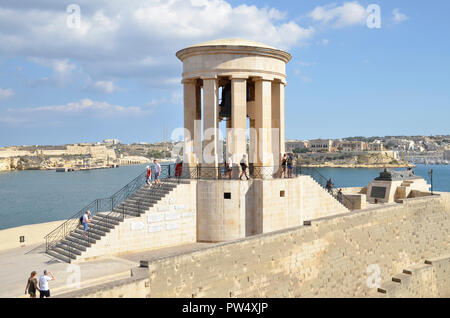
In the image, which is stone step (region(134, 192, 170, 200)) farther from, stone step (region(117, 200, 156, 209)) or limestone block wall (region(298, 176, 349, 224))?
limestone block wall (region(298, 176, 349, 224))

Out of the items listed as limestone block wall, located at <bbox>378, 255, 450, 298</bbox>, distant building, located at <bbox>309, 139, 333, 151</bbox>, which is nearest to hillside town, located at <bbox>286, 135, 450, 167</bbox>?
distant building, located at <bbox>309, 139, 333, 151</bbox>

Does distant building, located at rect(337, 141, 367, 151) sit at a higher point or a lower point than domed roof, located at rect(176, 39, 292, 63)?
higher

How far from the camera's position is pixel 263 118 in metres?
17.2

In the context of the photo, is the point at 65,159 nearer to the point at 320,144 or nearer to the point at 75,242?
the point at 320,144

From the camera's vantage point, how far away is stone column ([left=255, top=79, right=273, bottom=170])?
56.4 ft

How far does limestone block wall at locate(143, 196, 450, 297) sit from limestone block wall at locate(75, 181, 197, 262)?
4.24 m

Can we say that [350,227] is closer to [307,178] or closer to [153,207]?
[307,178]

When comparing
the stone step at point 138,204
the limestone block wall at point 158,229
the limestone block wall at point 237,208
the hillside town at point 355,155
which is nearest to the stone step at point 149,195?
the stone step at point 138,204

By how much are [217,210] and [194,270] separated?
Result: 17.5ft

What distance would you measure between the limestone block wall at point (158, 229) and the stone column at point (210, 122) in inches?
62.9

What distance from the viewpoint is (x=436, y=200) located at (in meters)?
20.6

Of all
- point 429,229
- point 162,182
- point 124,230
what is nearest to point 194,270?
point 124,230

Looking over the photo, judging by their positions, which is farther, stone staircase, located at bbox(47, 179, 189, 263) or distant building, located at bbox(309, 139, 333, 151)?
distant building, located at bbox(309, 139, 333, 151)

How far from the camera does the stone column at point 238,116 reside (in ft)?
54.7
